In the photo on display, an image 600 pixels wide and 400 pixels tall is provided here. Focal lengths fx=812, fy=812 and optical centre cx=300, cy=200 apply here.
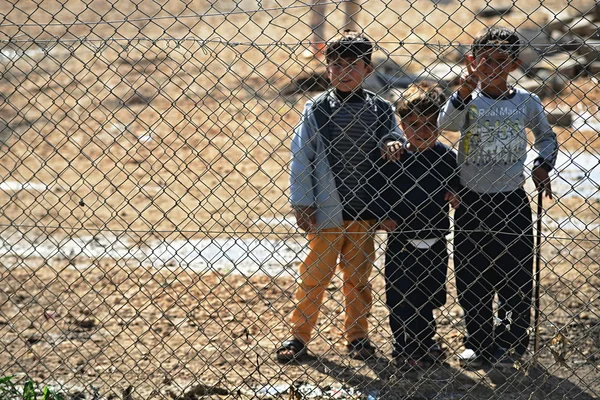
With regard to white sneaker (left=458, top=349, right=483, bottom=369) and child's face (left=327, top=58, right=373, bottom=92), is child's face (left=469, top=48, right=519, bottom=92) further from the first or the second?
white sneaker (left=458, top=349, right=483, bottom=369)

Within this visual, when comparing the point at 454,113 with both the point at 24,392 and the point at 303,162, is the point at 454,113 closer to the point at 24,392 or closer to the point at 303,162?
the point at 303,162

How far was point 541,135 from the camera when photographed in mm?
4035

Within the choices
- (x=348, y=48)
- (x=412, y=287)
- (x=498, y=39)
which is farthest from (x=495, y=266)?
(x=348, y=48)

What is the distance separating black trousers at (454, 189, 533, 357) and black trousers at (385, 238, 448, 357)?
0.11m

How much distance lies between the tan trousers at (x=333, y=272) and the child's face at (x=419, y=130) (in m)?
0.51

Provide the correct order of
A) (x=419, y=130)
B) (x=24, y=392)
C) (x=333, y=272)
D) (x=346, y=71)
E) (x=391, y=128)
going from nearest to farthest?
(x=24, y=392)
(x=346, y=71)
(x=419, y=130)
(x=391, y=128)
(x=333, y=272)

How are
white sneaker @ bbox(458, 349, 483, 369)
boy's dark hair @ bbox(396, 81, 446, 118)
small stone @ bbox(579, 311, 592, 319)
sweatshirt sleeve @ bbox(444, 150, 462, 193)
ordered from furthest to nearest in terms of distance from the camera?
small stone @ bbox(579, 311, 592, 319), white sneaker @ bbox(458, 349, 483, 369), sweatshirt sleeve @ bbox(444, 150, 462, 193), boy's dark hair @ bbox(396, 81, 446, 118)

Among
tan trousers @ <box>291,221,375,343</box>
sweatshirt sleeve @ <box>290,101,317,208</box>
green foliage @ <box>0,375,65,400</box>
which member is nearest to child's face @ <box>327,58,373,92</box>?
sweatshirt sleeve @ <box>290,101,317,208</box>

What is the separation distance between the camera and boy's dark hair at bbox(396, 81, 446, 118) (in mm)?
4023

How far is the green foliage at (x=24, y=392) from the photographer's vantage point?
12.1 feet

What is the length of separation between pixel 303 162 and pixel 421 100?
667 millimetres

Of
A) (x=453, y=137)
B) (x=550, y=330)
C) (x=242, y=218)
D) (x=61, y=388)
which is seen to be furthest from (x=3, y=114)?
Result: (x=550, y=330)

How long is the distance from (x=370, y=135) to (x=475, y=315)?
1.09 metres

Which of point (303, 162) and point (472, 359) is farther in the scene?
point (472, 359)
